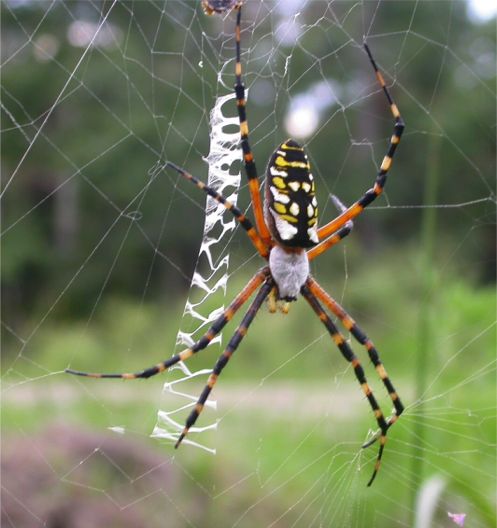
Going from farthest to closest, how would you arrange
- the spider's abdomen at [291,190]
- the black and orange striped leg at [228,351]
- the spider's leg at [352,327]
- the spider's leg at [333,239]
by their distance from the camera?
the spider's leg at [352,327] < the spider's leg at [333,239] < the black and orange striped leg at [228,351] < the spider's abdomen at [291,190]

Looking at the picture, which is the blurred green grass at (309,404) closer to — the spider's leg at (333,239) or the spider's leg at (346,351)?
the spider's leg at (346,351)

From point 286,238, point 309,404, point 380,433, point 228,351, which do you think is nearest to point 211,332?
point 228,351

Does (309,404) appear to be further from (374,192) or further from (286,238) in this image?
(286,238)

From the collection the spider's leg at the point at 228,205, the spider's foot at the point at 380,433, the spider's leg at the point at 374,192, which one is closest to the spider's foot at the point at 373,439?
the spider's foot at the point at 380,433

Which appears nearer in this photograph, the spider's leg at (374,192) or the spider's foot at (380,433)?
the spider's leg at (374,192)

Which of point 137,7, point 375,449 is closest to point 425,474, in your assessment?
point 375,449

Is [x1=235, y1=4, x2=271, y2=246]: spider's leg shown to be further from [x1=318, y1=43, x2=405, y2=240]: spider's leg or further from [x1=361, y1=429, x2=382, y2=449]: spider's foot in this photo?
[x1=361, y1=429, x2=382, y2=449]: spider's foot

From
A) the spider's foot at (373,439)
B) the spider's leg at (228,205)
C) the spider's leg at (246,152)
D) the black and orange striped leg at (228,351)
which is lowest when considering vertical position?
the spider's foot at (373,439)
